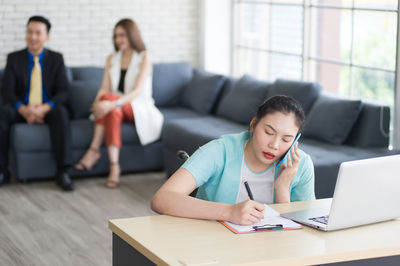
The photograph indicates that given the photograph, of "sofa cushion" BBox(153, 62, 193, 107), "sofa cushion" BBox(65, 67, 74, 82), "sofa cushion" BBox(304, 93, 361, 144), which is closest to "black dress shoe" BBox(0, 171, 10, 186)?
"sofa cushion" BBox(65, 67, 74, 82)

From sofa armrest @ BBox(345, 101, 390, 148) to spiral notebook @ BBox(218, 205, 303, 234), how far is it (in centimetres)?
267

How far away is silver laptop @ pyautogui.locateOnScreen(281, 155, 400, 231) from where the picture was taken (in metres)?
2.30

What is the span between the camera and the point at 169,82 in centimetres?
700

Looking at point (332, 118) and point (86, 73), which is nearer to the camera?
point (332, 118)

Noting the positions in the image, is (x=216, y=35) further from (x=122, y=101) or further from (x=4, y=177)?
(x=4, y=177)

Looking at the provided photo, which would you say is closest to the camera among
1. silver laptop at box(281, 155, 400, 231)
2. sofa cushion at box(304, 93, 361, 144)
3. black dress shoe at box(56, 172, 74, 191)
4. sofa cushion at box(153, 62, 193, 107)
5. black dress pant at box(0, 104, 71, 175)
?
silver laptop at box(281, 155, 400, 231)

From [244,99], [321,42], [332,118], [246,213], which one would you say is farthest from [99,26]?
[246,213]

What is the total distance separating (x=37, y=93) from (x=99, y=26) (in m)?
1.38

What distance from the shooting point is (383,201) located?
8.05ft

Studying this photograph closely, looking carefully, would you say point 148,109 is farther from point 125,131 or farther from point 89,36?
point 89,36

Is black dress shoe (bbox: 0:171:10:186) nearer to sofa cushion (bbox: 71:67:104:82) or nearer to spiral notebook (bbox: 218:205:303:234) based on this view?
sofa cushion (bbox: 71:67:104:82)

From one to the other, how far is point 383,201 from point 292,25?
4326 millimetres

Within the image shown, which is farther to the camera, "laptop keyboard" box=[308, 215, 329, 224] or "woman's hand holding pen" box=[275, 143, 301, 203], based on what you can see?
"woman's hand holding pen" box=[275, 143, 301, 203]

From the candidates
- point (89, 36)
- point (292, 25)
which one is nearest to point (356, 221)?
point (292, 25)
